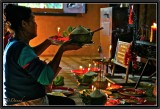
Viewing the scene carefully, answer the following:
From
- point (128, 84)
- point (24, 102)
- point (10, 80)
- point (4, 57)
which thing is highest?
point (4, 57)

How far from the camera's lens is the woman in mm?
2775

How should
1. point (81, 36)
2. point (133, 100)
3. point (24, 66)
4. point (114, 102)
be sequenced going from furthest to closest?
point (133, 100) → point (114, 102) → point (81, 36) → point (24, 66)

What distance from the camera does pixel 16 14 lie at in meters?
2.89

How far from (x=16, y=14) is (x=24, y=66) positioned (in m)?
0.56

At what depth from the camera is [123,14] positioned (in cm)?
930

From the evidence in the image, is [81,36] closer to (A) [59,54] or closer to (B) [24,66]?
(A) [59,54]

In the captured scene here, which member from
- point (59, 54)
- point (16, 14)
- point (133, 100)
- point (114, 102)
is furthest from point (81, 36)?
point (133, 100)

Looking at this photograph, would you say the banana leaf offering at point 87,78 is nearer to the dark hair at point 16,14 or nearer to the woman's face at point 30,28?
the woman's face at point 30,28

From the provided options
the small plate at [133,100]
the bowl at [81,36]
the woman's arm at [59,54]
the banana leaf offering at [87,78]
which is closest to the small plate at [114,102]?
the small plate at [133,100]

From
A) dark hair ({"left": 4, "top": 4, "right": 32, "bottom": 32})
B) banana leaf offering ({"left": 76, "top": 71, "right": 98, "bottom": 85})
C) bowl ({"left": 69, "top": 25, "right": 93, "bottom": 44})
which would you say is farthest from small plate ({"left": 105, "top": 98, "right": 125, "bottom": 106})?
dark hair ({"left": 4, "top": 4, "right": 32, "bottom": 32})

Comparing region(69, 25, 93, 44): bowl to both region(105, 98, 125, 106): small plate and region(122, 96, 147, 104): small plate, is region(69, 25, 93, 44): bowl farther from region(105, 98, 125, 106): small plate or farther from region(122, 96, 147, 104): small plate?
region(122, 96, 147, 104): small plate

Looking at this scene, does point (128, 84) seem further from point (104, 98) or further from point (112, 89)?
point (104, 98)

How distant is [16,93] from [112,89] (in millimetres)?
2667

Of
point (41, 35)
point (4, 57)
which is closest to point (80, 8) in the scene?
point (41, 35)
